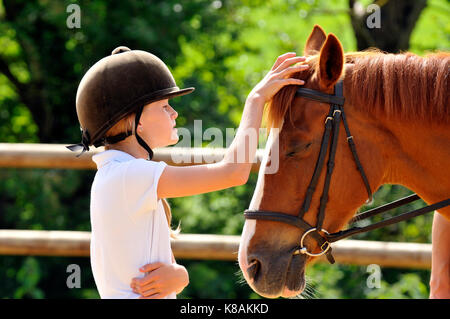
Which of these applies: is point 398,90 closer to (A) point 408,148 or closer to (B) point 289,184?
(A) point 408,148

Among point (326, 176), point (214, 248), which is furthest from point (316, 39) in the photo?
point (214, 248)

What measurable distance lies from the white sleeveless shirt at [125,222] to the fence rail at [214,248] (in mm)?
1634

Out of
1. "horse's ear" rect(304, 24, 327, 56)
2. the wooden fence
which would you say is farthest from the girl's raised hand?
the wooden fence

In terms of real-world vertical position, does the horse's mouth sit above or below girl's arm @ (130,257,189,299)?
below

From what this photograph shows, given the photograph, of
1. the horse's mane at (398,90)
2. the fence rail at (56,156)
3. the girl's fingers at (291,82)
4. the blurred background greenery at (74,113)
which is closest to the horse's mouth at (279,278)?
the horse's mane at (398,90)

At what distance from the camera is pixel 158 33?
508 centimetres

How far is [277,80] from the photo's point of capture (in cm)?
199

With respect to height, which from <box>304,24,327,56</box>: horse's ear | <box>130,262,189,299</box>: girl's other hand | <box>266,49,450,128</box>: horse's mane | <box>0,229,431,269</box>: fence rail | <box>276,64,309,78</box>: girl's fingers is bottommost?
<box>0,229,431,269</box>: fence rail

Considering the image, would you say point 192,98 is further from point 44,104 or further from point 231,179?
point 231,179

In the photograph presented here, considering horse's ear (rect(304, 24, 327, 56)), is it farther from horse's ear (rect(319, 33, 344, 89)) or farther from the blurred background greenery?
Answer: the blurred background greenery

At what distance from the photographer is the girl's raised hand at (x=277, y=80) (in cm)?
194

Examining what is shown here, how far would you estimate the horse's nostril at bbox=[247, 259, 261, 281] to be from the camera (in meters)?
2.08

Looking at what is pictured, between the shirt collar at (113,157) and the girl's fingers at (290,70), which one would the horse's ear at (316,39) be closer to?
the girl's fingers at (290,70)

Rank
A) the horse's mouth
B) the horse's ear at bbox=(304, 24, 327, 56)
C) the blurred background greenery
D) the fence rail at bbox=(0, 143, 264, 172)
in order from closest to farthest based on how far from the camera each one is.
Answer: the horse's mouth, the horse's ear at bbox=(304, 24, 327, 56), the fence rail at bbox=(0, 143, 264, 172), the blurred background greenery
